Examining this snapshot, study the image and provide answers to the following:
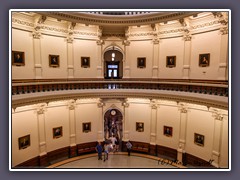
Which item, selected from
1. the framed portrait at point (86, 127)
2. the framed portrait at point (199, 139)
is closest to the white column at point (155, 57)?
the framed portrait at point (199, 139)

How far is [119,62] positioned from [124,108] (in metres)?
4.33

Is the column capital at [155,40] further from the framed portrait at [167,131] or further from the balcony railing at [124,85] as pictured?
the framed portrait at [167,131]

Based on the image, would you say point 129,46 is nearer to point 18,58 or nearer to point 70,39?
point 70,39

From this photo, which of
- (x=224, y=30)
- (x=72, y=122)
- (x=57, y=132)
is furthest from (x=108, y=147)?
(x=224, y=30)

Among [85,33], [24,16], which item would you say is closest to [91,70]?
[85,33]

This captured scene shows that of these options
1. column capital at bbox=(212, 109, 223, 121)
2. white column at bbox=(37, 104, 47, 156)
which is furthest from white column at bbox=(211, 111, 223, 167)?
white column at bbox=(37, 104, 47, 156)

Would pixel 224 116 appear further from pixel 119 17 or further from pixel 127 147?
pixel 119 17

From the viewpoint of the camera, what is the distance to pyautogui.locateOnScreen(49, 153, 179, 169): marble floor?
10570mm

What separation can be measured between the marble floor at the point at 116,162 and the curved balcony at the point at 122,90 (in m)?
3.98

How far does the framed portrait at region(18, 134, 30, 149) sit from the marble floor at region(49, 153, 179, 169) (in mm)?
1989

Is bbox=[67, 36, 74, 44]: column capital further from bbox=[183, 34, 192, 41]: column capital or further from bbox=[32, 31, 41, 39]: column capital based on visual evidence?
bbox=[183, 34, 192, 41]: column capital

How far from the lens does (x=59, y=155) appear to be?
1148 centimetres
